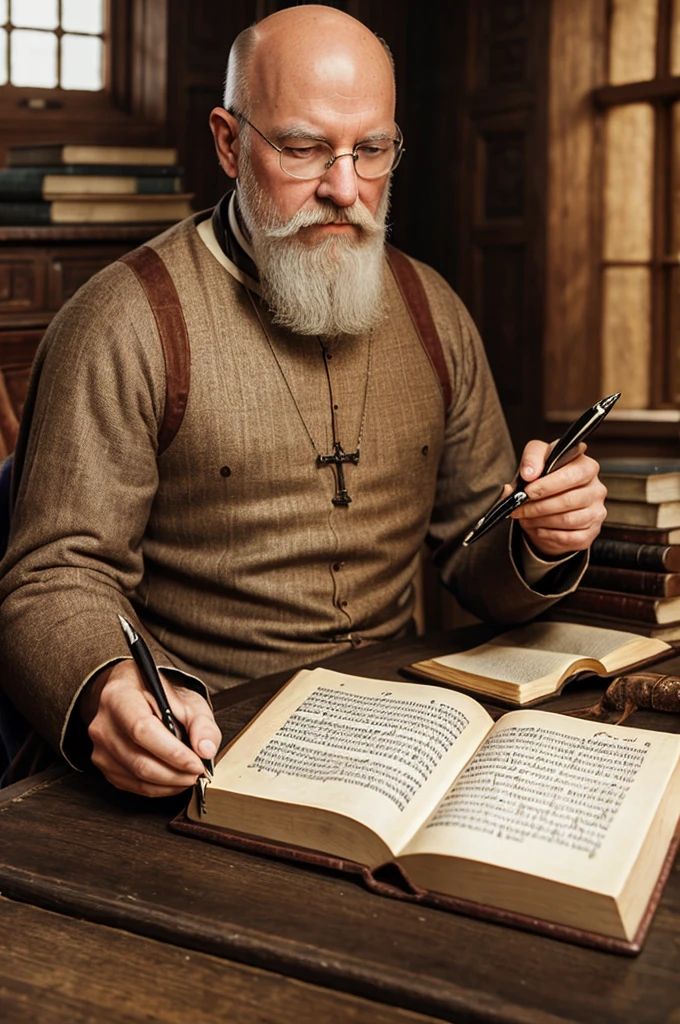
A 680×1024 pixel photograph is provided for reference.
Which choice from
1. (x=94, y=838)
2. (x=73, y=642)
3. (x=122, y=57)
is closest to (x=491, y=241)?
(x=122, y=57)

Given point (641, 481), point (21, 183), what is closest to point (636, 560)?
point (641, 481)

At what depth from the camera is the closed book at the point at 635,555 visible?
6.87 feet

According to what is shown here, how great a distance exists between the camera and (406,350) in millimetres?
2297

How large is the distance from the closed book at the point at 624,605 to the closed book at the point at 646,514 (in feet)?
0.43

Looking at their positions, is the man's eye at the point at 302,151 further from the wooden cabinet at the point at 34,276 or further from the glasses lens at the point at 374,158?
the wooden cabinet at the point at 34,276

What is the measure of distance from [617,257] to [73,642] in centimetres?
313

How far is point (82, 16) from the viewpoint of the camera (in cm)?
413

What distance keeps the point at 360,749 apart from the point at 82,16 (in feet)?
11.5

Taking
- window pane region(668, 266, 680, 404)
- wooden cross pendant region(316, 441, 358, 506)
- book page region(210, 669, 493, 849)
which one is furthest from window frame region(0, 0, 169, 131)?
book page region(210, 669, 493, 849)

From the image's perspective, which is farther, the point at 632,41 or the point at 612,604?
the point at 632,41

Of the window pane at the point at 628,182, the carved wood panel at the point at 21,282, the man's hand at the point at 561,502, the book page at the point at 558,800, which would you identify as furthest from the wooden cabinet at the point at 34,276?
the book page at the point at 558,800

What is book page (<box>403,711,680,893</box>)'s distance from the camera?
114 cm

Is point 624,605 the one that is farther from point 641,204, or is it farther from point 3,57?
point 3,57

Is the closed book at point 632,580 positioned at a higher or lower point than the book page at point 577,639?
higher
